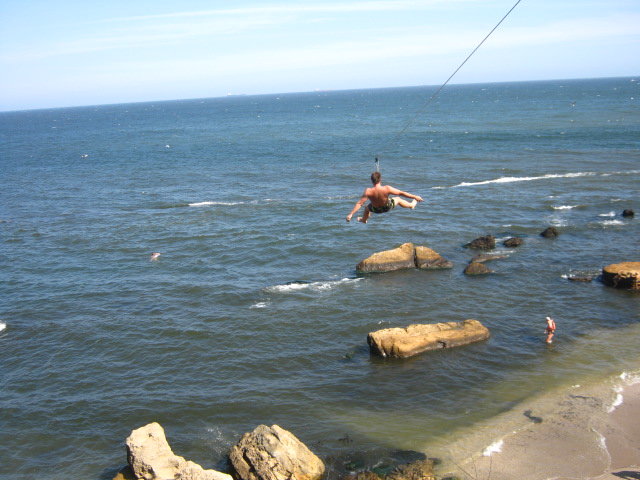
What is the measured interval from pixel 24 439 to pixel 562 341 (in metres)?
21.9

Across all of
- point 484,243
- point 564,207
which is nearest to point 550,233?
point 484,243

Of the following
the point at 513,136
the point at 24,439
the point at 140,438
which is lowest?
the point at 24,439

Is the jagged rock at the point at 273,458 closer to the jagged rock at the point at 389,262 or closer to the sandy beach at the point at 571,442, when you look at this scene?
the sandy beach at the point at 571,442

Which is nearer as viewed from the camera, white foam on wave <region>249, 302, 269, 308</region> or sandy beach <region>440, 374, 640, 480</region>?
sandy beach <region>440, 374, 640, 480</region>

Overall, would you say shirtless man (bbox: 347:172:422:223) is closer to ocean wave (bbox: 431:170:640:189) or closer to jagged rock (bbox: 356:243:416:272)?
jagged rock (bbox: 356:243:416:272)

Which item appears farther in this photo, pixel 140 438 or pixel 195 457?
pixel 195 457

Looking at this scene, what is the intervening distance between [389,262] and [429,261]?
2.46m

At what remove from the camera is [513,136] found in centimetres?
9294

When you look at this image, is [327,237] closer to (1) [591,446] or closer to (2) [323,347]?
(2) [323,347]

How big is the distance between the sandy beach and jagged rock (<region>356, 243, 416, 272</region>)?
47.7ft

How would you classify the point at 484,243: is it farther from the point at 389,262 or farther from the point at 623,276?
the point at 623,276

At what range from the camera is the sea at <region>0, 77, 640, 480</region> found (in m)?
19.7

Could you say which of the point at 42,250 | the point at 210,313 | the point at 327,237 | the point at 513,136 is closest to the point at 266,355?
the point at 210,313

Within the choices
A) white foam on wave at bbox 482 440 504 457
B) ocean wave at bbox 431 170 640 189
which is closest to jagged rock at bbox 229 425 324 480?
white foam on wave at bbox 482 440 504 457
